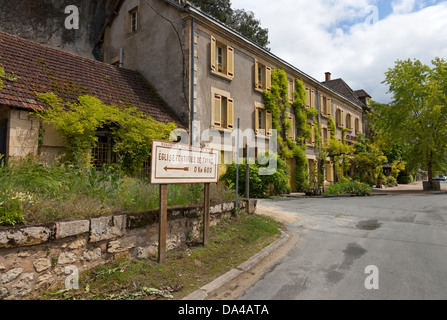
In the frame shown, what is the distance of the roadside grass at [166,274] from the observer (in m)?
3.47

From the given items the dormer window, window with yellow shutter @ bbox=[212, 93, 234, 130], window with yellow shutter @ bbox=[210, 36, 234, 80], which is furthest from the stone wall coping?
the dormer window

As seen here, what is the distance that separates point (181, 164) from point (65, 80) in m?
8.07

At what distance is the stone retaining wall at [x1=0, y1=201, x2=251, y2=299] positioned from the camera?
3.10 m

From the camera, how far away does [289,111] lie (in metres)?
19.4

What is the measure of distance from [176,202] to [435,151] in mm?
23865

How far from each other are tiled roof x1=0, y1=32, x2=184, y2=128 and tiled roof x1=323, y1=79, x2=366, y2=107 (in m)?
25.4

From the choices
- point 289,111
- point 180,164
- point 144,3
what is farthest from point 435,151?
point 180,164

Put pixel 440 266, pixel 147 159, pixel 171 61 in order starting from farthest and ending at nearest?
pixel 171 61, pixel 147 159, pixel 440 266

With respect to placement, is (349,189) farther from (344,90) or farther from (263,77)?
(344,90)

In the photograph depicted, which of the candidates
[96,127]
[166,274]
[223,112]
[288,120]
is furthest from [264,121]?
[166,274]

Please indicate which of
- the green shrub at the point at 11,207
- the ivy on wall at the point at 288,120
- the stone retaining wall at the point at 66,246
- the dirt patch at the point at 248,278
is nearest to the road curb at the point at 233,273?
the dirt patch at the point at 248,278

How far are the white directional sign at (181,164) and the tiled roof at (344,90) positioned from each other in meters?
30.2

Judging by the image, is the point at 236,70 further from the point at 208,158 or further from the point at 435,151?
the point at 435,151

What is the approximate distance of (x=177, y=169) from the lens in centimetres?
473
